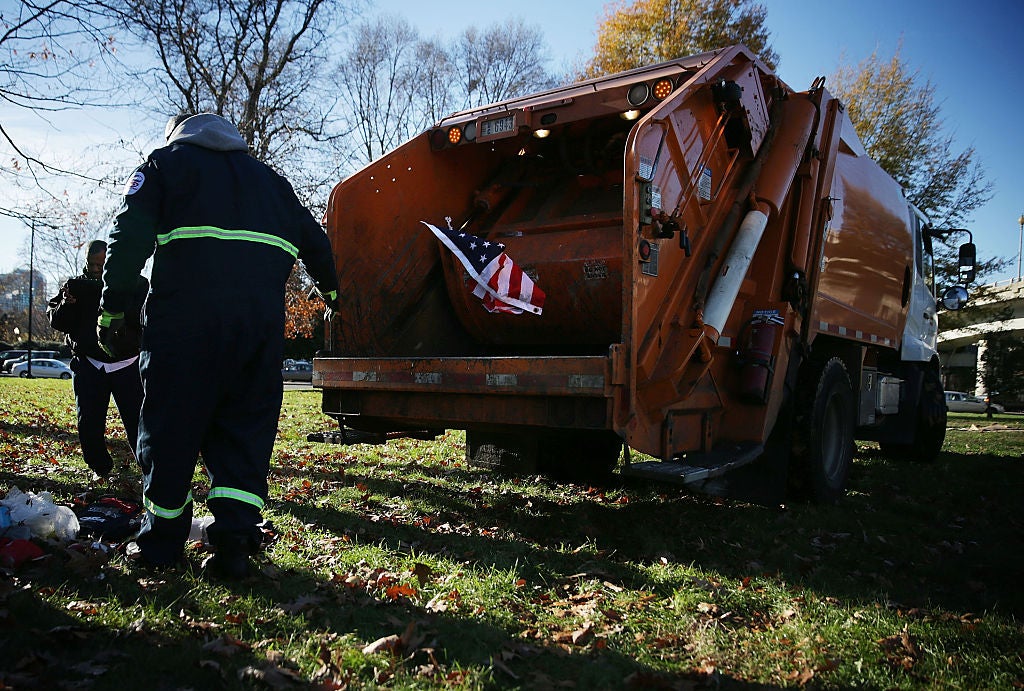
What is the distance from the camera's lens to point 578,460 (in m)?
5.90

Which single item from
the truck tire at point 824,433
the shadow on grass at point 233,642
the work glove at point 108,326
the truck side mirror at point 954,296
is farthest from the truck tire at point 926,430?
the work glove at point 108,326

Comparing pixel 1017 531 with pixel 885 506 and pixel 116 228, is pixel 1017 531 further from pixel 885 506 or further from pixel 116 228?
Result: pixel 116 228

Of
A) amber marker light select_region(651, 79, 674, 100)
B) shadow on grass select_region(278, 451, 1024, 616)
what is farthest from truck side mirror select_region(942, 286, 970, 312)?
amber marker light select_region(651, 79, 674, 100)

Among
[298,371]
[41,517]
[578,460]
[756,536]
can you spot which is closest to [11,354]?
[298,371]

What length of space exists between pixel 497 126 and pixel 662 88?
1.14 meters

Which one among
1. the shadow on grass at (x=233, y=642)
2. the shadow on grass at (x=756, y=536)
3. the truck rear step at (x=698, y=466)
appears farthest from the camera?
the truck rear step at (x=698, y=466)

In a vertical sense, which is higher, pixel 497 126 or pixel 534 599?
pixel 497 126

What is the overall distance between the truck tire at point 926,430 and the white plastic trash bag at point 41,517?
771 cm

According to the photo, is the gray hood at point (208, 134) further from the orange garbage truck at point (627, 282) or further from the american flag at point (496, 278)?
the american flag at point (496, 278)

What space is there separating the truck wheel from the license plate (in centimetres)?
221

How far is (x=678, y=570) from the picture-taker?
3.64 meters

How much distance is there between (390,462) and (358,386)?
2206mm

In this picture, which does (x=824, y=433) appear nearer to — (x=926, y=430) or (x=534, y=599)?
(x=534, y=599)

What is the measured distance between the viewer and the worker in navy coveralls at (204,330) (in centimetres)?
300
